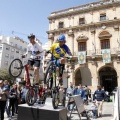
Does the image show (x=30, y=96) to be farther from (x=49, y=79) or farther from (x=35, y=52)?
(x=35, y=52)

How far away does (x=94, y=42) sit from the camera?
22.6m

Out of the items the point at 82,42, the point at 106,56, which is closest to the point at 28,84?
the point at 106,56

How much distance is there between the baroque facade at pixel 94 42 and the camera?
21203mm

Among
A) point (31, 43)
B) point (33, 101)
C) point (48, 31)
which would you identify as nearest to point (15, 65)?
point (31, 43)

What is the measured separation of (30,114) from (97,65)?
17848 mm

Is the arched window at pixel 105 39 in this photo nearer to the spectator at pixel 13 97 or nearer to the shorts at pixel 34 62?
the spectator at pixel 13 97

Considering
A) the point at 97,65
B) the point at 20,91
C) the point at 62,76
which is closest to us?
the point at 62,76

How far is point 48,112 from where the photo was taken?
4441 millimetres

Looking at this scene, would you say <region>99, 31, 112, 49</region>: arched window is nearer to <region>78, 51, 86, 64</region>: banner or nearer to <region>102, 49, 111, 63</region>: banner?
<region>102, 49, 111, 63</region>: banner

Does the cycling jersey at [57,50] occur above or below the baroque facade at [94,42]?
below

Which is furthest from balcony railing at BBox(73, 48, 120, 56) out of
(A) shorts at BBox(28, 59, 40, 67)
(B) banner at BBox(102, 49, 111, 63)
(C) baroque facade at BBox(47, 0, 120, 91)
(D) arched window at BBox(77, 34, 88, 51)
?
(A) shorts at BBox(28, 59, 40, 67)

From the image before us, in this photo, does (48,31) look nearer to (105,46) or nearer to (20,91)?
(105,46)

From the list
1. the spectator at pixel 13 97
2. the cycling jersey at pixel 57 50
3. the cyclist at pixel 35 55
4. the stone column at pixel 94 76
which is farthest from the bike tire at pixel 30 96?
the stone column at pixel 94 76

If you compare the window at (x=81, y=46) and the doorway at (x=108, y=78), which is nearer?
the doorway at (x=108, y=78)
